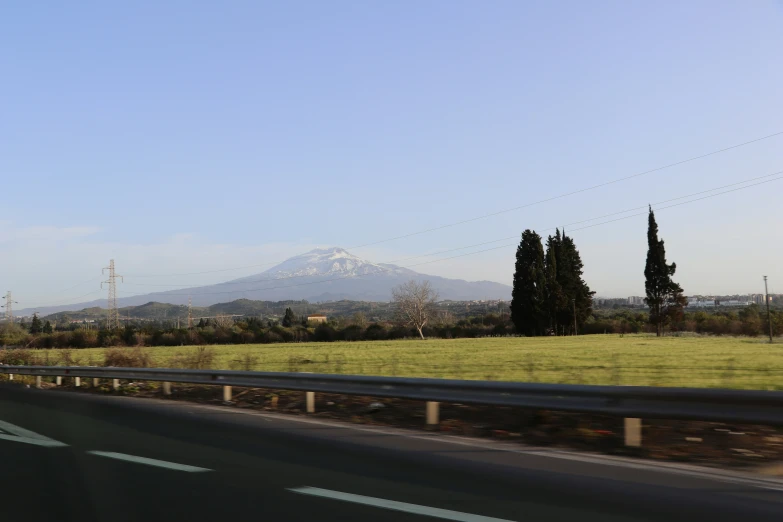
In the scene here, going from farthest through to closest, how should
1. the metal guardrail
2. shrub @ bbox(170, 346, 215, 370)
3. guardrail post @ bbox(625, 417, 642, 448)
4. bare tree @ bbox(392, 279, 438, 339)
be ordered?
A: bare tree @ bbox(392, 279, 438, 339) → shrub @ bbox(170, 346, 215, 370) → guardrail post @ bbox(625, 417, 642, 448) → the metal guardrail

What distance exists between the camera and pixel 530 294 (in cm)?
8025

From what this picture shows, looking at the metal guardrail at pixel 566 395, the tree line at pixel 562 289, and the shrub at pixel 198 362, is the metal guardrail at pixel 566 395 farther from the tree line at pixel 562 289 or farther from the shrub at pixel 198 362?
the tree line at pixel 562 289

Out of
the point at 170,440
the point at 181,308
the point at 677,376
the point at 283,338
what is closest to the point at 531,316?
the point at 283,338

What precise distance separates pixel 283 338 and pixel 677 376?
5885 centimetres

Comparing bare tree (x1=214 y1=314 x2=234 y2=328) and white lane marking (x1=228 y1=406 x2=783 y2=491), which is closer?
white lane marking (x1=228 y1=406 x2=783 y2=491)

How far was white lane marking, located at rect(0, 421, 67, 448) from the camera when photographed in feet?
29.5

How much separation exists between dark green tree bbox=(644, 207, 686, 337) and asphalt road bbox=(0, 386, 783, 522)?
73951 mm

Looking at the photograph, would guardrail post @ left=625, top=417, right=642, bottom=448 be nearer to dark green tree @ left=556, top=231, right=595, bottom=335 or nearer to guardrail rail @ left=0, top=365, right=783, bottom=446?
guardrail rail @ left=0, top=365, right=783, bottom=446

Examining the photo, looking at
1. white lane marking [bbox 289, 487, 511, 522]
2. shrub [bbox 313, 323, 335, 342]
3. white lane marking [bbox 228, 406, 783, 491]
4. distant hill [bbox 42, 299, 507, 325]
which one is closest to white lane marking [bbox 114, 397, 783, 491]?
white lane marking [bbox 228, 406, 783, 491]

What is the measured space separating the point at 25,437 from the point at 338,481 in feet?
18.7

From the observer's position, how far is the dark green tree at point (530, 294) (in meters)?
79.7

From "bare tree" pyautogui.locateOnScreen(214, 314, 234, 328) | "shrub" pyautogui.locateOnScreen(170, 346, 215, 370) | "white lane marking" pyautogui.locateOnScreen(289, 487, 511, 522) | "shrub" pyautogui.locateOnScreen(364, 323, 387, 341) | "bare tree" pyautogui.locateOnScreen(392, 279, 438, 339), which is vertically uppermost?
"bare tree" pyautogui.locateOnScreen(392, 279, 438, 339)

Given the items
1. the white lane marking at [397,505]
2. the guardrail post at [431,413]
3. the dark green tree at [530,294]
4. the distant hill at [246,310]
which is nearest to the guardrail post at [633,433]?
the guardrail post at [431,413]

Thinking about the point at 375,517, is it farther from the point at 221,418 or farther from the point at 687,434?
the point at 221,418
